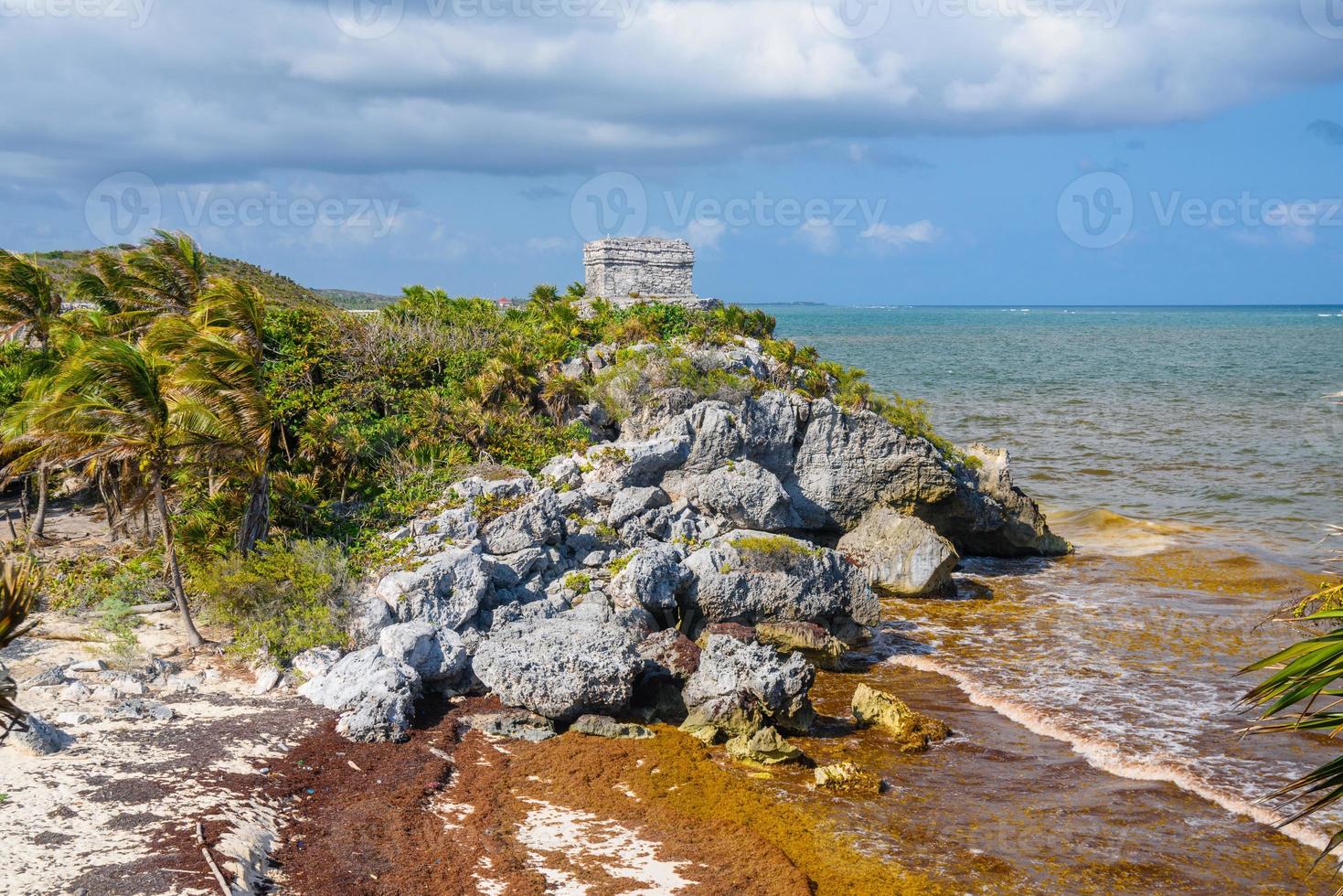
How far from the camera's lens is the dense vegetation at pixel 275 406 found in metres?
11.4

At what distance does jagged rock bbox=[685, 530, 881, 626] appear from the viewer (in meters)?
12.9

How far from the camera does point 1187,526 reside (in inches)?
828

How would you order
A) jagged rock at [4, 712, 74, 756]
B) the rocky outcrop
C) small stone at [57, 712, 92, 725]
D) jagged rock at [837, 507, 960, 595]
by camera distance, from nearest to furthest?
1. jagged rock at [4, 712, 74, 756]
2. small stone at [57, 712, 92, 725]
3. the rocky outcrop
4. jagged rock at [837, 507, 960, 595]

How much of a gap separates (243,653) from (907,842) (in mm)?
7697

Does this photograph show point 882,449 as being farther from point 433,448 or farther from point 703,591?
point 433,448

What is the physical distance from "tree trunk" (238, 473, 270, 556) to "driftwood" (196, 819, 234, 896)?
6.19 meters

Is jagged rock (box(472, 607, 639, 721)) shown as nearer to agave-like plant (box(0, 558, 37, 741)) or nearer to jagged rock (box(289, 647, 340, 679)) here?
jagged rock (box(289, 647, 340, 679))

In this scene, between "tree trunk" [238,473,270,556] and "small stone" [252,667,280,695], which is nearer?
"small stone" [252,667,280,695]

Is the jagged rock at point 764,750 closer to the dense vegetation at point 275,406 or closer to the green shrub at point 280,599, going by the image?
the green shrub at point 280,599

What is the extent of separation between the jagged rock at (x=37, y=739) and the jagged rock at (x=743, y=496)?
9210mm

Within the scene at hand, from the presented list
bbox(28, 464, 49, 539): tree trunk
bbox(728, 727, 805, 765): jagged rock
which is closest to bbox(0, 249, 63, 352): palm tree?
bbox(28, 464, 49, 539): tree trunk

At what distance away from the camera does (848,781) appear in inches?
365

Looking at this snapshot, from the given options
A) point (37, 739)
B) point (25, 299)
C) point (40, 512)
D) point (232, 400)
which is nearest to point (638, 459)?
point (232, 400)

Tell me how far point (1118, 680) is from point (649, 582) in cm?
618
